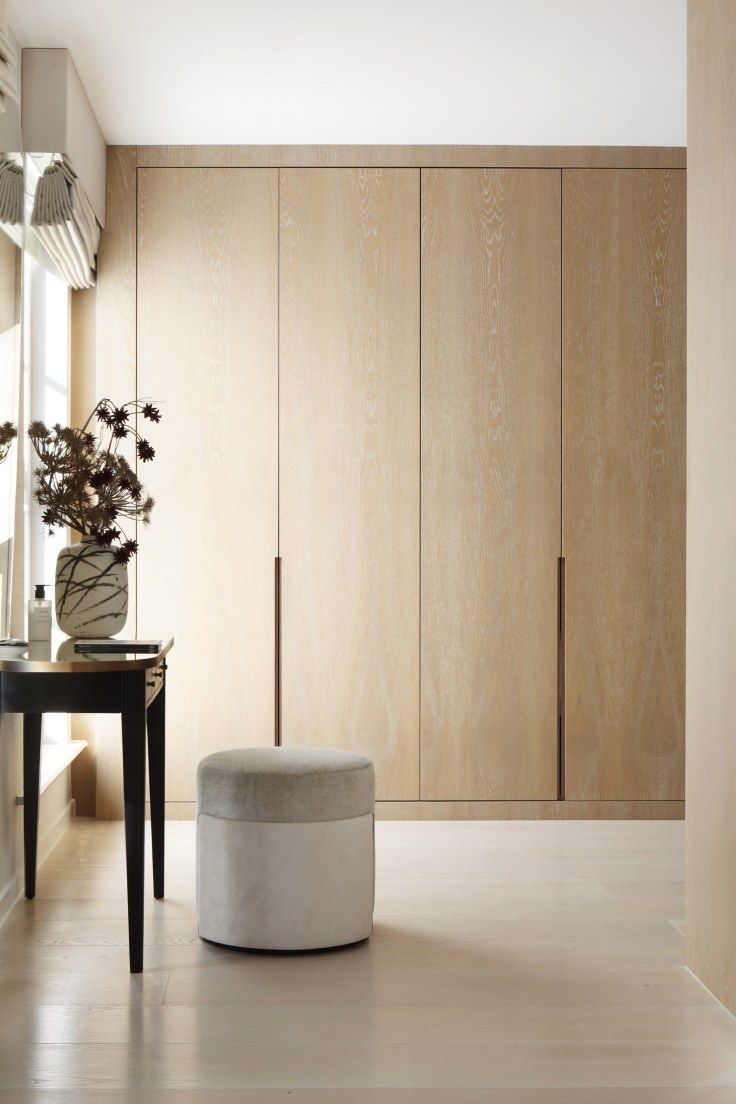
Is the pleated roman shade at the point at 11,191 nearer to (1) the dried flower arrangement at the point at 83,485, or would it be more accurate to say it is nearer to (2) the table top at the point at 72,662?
(1) the dried flower arrangement at the point at 83,485

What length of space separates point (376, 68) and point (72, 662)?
7.35ft

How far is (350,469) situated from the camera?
435 centimetres

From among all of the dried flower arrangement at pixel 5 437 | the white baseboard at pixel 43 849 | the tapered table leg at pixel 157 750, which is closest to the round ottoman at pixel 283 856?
the tapered table leg at pixel 157 750

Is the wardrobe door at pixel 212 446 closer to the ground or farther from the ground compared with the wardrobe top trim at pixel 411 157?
closer to the ground

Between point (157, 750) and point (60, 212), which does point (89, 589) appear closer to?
point (157, 750)

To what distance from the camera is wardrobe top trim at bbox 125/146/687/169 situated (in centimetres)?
432

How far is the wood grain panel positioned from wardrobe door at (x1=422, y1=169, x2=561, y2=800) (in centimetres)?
158

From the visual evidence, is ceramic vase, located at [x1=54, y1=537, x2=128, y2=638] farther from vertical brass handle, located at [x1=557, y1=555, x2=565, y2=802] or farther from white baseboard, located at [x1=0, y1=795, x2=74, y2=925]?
vertical brass handle, located at [x1=557, y1=555, x2=565, y2=802]

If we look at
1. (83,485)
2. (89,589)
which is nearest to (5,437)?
(83,485)

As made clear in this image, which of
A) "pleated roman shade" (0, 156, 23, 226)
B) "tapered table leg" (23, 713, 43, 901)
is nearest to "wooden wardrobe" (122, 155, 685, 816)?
"pleated roman shade" (0, 156, 23, 226)

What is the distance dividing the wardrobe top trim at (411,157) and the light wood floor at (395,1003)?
270cm

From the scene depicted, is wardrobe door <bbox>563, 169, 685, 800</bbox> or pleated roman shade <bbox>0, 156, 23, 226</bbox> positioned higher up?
pleated roman shade <bbox>0, 156, 23, 226</bbox>

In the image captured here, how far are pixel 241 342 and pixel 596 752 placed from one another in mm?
2175

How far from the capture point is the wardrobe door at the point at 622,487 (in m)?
4.38
